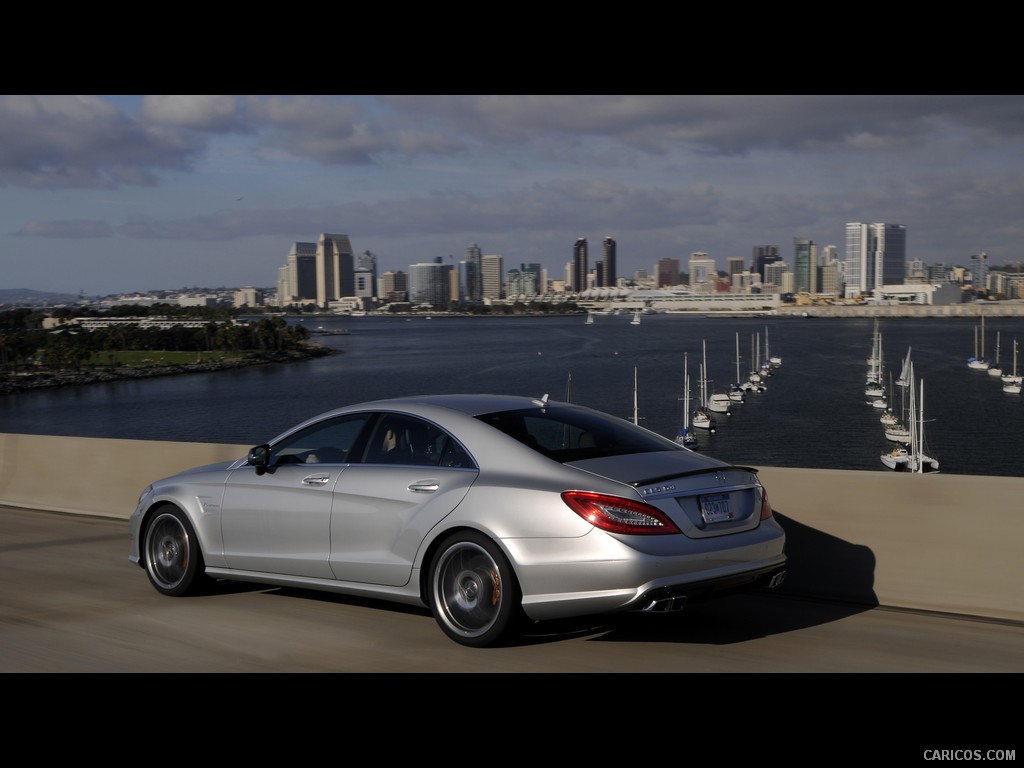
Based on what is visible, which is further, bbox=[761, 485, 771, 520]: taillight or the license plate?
bbox=[761, 485, 771, 520]: taillight

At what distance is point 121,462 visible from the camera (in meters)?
12.0

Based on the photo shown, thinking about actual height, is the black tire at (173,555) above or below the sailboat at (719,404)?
above

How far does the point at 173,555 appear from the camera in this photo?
7.81 m

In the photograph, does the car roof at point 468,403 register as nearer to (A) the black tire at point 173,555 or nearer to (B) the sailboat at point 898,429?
(A) the black tire at point 173,555

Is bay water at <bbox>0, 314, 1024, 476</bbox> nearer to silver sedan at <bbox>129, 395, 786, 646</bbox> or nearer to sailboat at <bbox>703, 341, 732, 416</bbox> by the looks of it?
sailboat at <bbox>703, 341, 732, 416</bbox>

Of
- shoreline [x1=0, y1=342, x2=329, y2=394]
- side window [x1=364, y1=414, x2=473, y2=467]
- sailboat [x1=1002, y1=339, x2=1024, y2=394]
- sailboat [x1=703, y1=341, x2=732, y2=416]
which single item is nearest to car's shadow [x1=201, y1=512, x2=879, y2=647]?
side window [x1=364, y1=414, x2=473, y2=467]

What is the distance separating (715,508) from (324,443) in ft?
8.62

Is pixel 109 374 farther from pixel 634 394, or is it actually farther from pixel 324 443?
pixel 324 443

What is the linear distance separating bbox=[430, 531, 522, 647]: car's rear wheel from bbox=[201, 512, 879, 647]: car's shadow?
22 centimetres

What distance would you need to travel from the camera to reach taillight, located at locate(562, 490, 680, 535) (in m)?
5.65

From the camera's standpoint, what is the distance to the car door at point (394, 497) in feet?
20.7

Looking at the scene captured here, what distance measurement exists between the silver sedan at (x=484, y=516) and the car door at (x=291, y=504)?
0.01 metres

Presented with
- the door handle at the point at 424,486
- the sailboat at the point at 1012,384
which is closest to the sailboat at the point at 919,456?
the sailboat at the point at 1012,384
